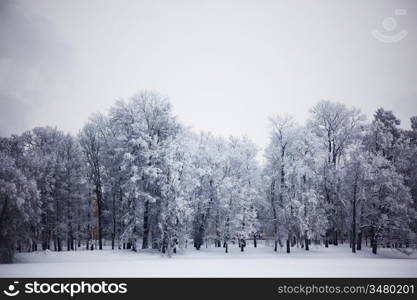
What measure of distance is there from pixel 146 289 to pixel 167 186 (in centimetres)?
1919

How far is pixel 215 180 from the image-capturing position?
4291 centimetres

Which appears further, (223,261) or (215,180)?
(215,180)

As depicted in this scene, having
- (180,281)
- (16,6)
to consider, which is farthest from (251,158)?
(16,6)

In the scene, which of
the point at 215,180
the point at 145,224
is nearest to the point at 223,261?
the point at 145,224

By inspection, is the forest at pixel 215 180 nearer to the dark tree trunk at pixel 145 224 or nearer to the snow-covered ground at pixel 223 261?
the dark tree trunk at pixel 145 224

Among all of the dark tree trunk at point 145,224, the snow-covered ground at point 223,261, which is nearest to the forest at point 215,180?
the dark tree trunk at point 145,224

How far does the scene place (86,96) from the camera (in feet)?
215

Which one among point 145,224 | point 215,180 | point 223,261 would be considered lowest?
point 223,261

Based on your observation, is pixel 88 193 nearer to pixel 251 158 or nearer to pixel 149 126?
pixel 149 126

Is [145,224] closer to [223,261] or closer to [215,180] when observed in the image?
[223,261]

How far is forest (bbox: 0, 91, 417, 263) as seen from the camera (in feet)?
114

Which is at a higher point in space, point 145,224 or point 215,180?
point 215,180

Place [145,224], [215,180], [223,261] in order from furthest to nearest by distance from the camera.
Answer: [215,180], [145,224], [223,261]

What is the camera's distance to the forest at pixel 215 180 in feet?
114
